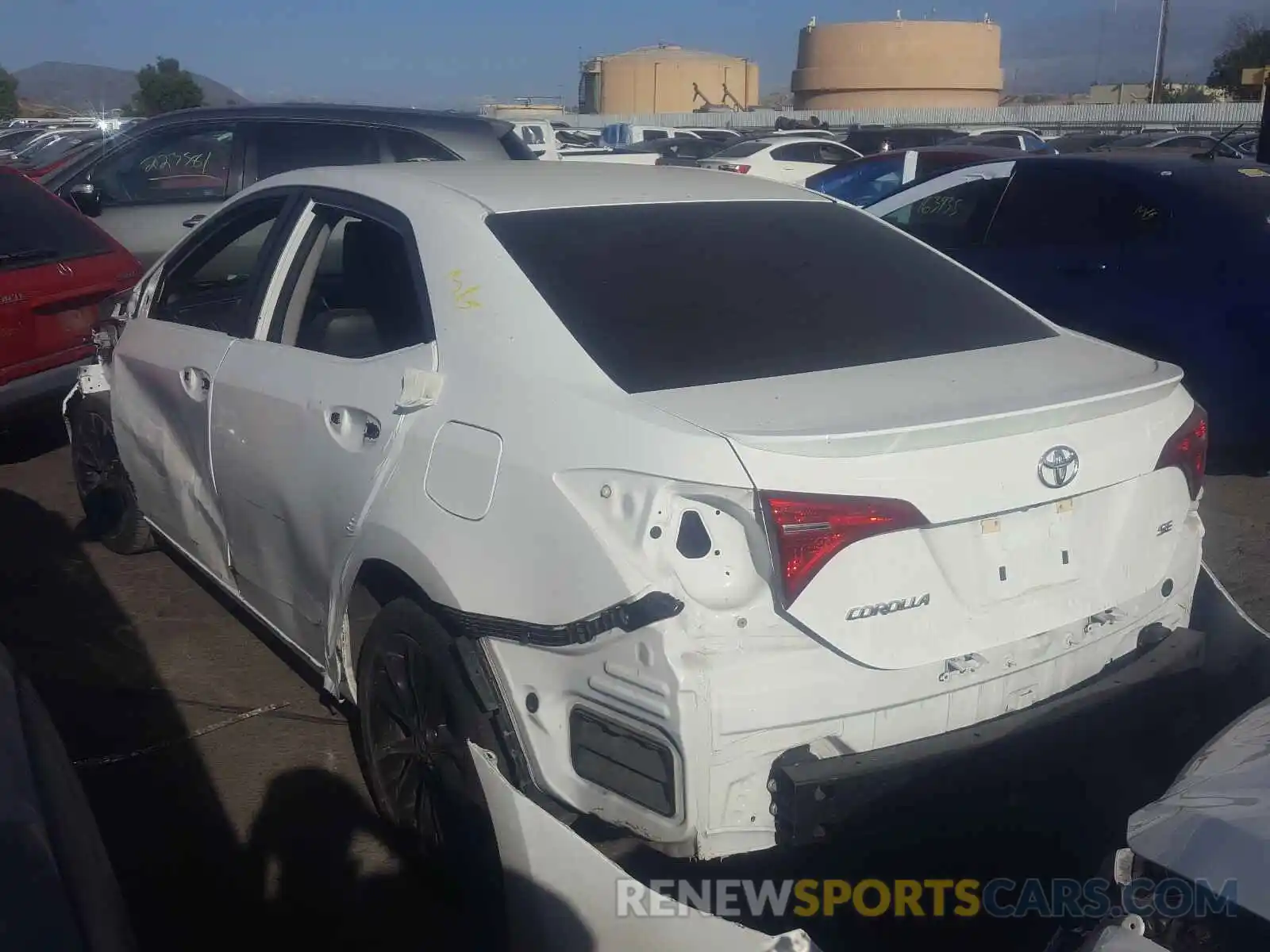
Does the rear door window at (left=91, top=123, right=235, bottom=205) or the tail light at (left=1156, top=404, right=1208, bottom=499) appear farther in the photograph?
the rear door window at (left=91, top=123, right=235, bottom=205)

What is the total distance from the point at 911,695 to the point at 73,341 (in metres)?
5.38

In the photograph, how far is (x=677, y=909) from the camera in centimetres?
200

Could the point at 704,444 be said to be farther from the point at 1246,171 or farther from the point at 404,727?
the point at 1246,171

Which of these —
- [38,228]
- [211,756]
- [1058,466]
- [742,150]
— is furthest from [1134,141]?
[211,756]

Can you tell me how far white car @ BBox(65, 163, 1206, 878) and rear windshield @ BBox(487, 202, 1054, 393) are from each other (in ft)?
0.03

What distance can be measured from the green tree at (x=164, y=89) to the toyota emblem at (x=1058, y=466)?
46.8 metres

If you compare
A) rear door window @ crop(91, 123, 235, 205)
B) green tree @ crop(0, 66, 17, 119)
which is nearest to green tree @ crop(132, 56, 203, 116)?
green tree @ crop(0, 66, 17, 119)

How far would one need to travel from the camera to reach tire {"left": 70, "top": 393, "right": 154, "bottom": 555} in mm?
4895

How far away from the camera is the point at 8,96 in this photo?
52781 mm

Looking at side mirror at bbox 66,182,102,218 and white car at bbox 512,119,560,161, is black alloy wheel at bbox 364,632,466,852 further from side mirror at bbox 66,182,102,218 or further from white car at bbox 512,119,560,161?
white car at bbox 512,119,560,161

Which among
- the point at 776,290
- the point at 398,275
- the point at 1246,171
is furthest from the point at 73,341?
the point at 1246,171

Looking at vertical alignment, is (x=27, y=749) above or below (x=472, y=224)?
below

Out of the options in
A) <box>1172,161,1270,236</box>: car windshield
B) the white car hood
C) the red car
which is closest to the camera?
the white car hood

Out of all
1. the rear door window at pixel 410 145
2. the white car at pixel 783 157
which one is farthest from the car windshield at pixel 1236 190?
the white car at pixel 783 157
